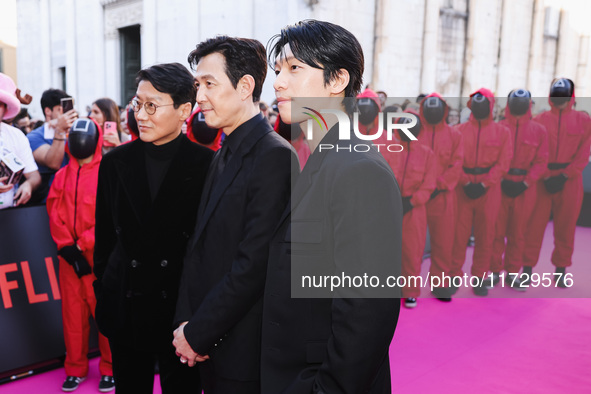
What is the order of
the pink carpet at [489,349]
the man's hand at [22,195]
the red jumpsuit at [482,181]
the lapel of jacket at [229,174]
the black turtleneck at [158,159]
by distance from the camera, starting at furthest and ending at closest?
the red jumpsuit at [482,181] < the man's hand at [22,195] < the pink carpet at [489,349] < the black turtleneck at [158,159] < the lapel of jacket at [229,174]

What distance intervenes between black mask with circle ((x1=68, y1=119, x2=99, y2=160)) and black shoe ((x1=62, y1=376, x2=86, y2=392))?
143 cm

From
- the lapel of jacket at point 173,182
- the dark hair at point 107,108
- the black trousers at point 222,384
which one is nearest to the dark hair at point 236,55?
the lapel of jacket at point 173,182

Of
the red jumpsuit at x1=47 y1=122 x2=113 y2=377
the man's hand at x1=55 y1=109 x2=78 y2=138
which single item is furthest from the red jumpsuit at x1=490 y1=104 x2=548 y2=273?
the man's hand at x1=55 y1=109 x2=78 y2=138

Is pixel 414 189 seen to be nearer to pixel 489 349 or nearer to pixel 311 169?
pixel 489 349

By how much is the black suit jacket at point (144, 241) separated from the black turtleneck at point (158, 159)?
0.04 meters

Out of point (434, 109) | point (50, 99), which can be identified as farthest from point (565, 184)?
point (50, 99)

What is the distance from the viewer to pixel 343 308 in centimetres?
121

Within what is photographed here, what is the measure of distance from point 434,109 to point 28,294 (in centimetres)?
401

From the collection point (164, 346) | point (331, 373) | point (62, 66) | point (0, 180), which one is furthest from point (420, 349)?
point (62, 66)

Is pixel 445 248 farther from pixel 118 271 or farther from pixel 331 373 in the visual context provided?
pixel 331 373

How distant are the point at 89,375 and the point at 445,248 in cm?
349

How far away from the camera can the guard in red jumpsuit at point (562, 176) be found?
5.45m

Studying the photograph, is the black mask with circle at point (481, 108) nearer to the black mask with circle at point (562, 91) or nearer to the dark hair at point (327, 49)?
the black mask with circle at point (562, 91)

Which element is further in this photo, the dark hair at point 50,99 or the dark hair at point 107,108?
the dark hair at point 50,99
